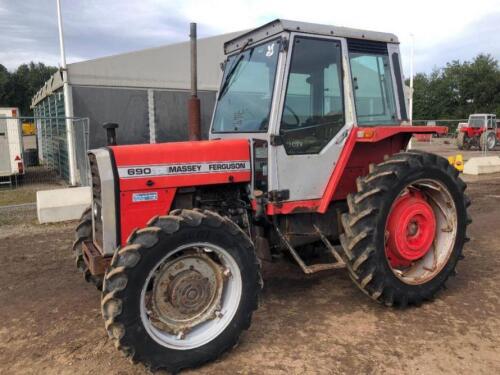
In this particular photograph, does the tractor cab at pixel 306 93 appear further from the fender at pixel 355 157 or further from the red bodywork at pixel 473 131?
the red bodywork at pixel 473 131

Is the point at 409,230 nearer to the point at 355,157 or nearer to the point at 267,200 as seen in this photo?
the point at 355,157

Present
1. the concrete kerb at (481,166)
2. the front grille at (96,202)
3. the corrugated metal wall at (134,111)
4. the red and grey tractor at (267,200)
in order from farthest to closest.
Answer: the concrete kerb at (481,166)
the corrugated metal wall at (134,111)
the front grille at (96,202)
the red and grey tractor at (267,200)

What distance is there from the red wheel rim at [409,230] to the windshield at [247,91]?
1.48m

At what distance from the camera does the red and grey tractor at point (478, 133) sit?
2738cm

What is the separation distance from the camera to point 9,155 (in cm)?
1248

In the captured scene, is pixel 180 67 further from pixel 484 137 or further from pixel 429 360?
pixel 484 137

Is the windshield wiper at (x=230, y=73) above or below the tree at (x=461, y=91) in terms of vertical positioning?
below

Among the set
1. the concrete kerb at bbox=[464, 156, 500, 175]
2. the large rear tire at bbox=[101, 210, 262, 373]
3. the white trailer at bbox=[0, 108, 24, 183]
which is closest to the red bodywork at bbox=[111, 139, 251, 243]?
the large rear tire at bbox=[101, 210, 262, 373]

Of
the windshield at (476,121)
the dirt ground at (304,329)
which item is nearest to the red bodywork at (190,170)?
the dirt ground at (304,329)

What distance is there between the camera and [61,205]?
761 cm

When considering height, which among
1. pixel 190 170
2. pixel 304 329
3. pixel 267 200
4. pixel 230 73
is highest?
pixel 230 73

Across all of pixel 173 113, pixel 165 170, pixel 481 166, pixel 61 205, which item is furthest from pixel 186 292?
pixel 481 166

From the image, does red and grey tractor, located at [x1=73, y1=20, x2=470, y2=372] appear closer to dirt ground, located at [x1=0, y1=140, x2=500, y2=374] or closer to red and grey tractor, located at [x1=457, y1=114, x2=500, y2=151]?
dirt ground, located at [x1=0, y1=140, x2=500, y2=374]

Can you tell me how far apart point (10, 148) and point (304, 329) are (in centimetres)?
1170
